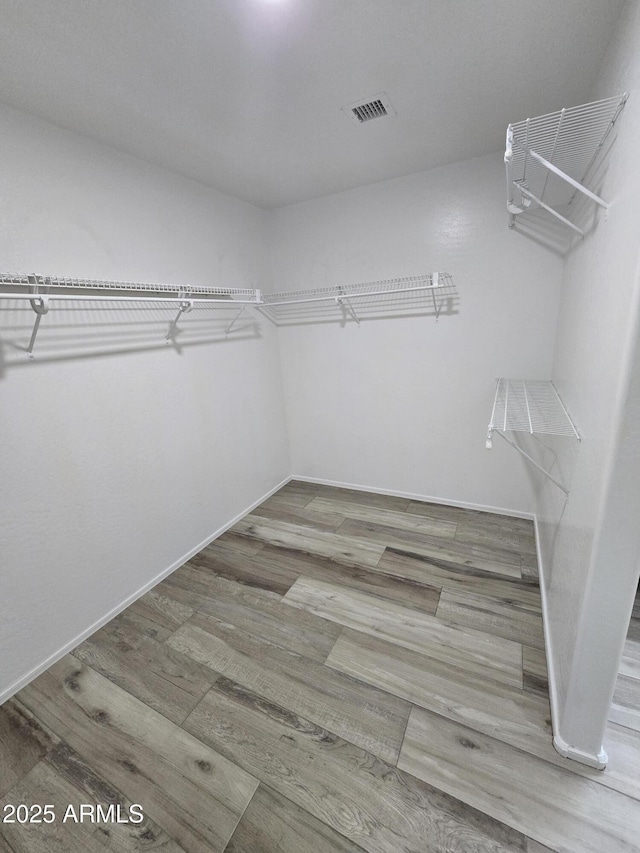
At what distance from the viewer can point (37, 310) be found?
137 cm

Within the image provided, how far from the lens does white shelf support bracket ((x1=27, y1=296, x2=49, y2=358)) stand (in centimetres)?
135

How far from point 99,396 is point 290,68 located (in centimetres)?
165

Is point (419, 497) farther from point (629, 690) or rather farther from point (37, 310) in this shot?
point (37, 310)

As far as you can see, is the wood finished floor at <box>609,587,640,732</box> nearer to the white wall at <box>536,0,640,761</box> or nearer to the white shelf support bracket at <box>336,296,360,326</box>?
the white wall at <box>536,0,640,761</box>

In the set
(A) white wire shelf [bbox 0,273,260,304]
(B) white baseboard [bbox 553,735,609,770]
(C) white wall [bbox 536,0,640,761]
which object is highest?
(A) white wire shelf [bbox 0,273,260,304]

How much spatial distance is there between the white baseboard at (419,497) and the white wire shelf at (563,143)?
184cm

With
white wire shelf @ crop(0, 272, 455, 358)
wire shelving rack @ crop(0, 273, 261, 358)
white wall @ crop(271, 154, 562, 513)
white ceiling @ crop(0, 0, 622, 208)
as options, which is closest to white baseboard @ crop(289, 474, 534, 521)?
white wall @ crop(271, 154, 562, 513)

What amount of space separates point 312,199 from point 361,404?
5.40 feet

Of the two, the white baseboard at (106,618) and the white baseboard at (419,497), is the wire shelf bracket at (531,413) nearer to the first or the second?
the white baseboard at (419,497)

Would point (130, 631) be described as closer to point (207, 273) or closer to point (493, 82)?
point (207, 273)

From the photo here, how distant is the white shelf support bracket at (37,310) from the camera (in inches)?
53.1

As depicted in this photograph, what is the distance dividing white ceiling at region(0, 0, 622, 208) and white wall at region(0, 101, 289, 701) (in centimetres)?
25

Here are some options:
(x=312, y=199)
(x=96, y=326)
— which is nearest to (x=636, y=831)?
(x=96, y=326)

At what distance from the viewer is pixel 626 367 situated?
85cm
